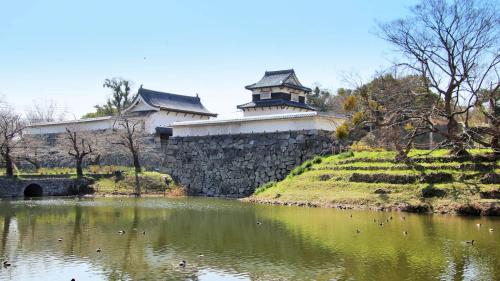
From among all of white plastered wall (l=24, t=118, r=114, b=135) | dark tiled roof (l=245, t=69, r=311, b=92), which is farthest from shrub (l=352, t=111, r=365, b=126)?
white plastered wall (l=24, t=118, r=114, b=135)

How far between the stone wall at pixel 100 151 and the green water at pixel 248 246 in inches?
715

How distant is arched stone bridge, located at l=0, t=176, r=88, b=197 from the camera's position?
112 feet

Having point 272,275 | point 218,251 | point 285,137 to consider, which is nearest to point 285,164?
point 285,137

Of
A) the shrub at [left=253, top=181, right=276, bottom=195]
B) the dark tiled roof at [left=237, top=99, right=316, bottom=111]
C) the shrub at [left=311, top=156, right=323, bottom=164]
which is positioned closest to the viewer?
the shrub at [left=311, top=156, right=323, bottom=164]

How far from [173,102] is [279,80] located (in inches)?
407

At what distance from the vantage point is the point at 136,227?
19.0 meters

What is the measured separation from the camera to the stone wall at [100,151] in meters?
41.5

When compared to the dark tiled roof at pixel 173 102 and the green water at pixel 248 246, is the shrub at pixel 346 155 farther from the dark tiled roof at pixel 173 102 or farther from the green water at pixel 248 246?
the dark tiled roof at pixel 173 102

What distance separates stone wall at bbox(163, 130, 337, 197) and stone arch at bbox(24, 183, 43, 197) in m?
9.16

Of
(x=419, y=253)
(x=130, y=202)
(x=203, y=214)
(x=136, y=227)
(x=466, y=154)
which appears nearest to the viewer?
(x=419, y=253)

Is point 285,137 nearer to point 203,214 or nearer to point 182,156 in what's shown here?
point 182,156

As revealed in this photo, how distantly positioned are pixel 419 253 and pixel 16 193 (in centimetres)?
2883

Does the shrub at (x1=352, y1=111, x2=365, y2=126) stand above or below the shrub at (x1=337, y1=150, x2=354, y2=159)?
above

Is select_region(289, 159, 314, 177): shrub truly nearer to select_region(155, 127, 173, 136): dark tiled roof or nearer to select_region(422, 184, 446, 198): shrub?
select_region(422, 184, 446, 198): shrub
